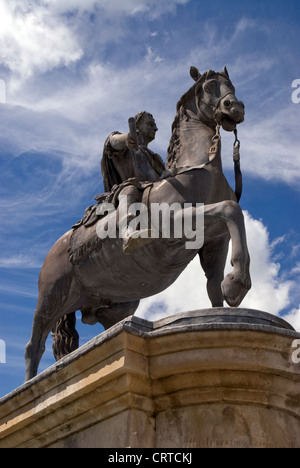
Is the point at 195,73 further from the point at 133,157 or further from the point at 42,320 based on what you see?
the point at 42,320

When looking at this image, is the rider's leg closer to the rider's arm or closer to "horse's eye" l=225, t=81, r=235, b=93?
the rider's arm

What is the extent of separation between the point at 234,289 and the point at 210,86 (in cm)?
289

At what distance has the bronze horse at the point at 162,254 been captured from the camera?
22.9 feet

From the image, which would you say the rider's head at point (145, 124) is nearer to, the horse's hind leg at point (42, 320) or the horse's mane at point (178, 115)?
the horse's mane at point (178, 115)

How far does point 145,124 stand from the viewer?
8.29 m

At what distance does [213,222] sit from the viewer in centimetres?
632

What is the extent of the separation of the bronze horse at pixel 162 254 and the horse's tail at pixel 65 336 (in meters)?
0.01

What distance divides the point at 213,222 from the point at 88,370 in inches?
87.9

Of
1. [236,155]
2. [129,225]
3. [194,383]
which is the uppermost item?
[236,155]

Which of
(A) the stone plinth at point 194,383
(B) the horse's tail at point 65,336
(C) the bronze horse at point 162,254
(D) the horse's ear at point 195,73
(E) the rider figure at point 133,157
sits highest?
(D) the horse's ear at point 195,73

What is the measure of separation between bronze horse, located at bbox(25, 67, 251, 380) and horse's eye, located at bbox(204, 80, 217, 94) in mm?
11

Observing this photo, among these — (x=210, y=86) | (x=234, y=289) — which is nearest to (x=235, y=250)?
(x=234, y=289)

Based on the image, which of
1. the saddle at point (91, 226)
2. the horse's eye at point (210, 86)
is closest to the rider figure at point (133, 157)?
the saddle at point (91, 226)
